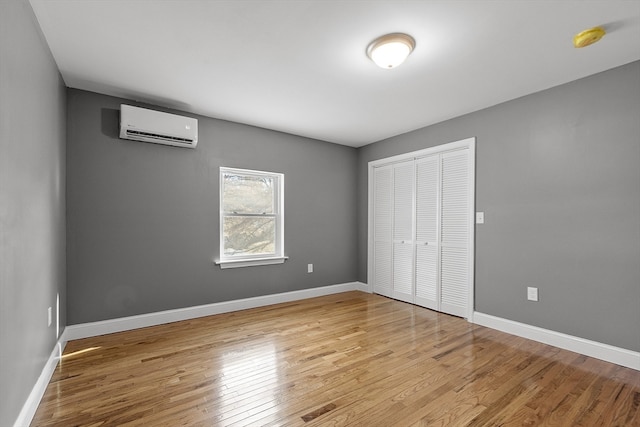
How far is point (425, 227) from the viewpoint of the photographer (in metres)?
4.02

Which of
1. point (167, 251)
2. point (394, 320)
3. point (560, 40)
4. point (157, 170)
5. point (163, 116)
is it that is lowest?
point (394, 320)

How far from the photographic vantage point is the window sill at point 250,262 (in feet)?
12.3

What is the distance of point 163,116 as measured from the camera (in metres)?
3.17

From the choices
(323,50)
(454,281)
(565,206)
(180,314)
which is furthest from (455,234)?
(180,314)

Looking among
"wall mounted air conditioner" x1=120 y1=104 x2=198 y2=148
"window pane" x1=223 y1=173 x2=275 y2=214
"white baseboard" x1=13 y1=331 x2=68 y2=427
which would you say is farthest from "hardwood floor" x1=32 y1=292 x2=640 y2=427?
"wall mounted air conditioner" x1=120 y1=104 x2=198 y2=148

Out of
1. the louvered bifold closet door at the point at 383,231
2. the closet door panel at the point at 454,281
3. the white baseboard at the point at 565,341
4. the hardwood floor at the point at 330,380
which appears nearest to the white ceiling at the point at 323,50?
the louvered bifold closet door at the point at 383,231

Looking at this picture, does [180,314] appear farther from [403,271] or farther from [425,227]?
[425,227]

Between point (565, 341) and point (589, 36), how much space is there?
98.0 inches

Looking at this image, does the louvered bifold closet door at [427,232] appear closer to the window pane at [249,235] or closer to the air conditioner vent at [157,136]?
the window pane at [249,235]

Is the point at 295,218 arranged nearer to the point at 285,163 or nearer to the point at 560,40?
the point at 285,163

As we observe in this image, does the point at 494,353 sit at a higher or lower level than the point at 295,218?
lower

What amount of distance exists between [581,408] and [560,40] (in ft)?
8.08

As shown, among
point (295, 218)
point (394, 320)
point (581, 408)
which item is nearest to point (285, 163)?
point (295, 218)

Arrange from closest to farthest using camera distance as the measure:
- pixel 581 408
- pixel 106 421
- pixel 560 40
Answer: pixel 106 421 → pixel 581 408 → pixel 560 40
